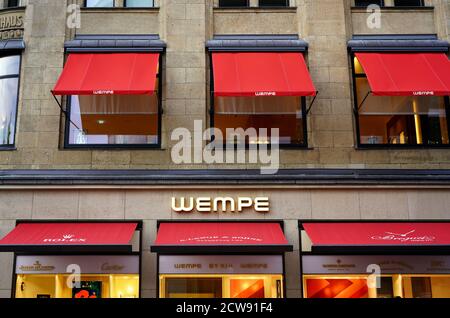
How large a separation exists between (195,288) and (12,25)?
8995mm

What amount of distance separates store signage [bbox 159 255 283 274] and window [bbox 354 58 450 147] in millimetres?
4103

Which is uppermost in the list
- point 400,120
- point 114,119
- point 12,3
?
point 12,3

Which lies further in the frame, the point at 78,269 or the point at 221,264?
the point at 78,269

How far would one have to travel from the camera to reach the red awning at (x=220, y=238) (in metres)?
10.7

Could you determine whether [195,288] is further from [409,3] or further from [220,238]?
[409,3]

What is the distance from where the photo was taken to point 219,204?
1215 cm

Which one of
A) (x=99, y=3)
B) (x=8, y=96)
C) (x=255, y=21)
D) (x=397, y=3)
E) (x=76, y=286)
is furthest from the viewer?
(x=397, y=3)

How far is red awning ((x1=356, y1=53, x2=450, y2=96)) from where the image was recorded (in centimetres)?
1180

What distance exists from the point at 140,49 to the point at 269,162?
472 cm

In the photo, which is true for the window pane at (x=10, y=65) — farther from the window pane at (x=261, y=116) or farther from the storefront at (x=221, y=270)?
the storefront at (x=221, y=270)

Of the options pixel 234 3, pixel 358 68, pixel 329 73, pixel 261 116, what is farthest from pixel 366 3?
pixel 261 116

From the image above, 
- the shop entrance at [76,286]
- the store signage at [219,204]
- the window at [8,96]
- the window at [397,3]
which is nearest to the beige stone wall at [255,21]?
the window at [397,3]

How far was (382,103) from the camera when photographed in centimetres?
1325

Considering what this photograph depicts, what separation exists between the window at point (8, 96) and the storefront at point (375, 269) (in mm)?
8346
